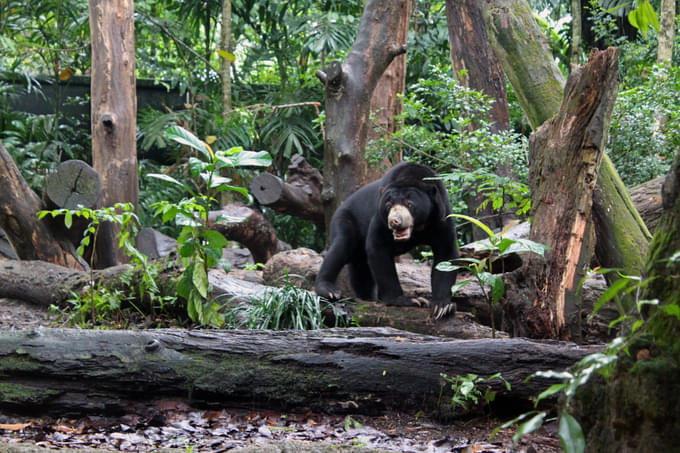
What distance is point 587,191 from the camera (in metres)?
3.15

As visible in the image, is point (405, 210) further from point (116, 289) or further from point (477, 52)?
point (477, 52)

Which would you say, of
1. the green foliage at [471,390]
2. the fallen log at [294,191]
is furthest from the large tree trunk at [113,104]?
the green foliage at [471,390]

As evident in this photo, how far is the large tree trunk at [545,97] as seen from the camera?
→ 142 inches

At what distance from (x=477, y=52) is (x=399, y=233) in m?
3.30

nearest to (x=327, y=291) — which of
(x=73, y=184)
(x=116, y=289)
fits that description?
(x=116, y=289)

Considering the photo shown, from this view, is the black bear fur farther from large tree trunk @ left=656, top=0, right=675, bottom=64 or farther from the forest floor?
large tree trunk @ left=656, top=0, right=675, bottom=64

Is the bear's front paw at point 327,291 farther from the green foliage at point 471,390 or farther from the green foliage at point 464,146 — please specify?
the green foliage at point 471,390

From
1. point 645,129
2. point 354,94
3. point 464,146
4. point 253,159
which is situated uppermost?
point 354,94

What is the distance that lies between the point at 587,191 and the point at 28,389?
2.54m

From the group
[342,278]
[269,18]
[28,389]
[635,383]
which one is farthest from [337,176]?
[269,18]

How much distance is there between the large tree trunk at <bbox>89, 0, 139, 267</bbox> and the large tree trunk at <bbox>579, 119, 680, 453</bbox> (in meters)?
5.57

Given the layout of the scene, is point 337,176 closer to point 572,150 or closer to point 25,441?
point 572,150

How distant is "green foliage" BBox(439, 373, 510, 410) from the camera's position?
7.64ft

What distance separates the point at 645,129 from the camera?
201 inches
